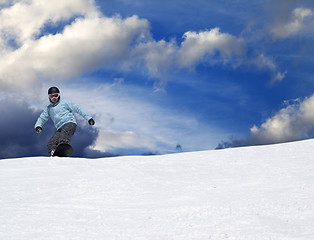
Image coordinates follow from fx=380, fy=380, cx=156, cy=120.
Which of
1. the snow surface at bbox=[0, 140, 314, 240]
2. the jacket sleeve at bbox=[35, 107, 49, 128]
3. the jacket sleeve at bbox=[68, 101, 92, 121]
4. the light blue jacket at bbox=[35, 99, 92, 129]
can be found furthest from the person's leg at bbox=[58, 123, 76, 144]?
the snow surface at bbox=[0, 140, 314, 240]

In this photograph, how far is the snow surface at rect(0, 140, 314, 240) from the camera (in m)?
3.82

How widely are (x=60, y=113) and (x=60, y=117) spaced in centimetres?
10

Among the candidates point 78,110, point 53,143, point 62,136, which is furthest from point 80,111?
point 53,143

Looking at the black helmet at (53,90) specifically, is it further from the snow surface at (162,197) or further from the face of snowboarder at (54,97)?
the snow surface at (162,197)

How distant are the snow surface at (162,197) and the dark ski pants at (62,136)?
5.26 ft

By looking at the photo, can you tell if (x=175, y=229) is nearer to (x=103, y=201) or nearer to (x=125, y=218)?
(x=125, y=218)

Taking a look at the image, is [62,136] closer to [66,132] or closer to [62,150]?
[66,132]

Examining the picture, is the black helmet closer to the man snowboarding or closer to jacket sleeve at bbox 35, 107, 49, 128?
the man snowboarding

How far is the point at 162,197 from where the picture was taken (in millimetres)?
5098

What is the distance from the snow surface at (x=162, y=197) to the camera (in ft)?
12.5

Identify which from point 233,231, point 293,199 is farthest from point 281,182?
point 233,231

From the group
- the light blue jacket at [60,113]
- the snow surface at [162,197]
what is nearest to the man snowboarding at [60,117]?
the light blue jacket at [60,113]

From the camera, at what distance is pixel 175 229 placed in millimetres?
3854

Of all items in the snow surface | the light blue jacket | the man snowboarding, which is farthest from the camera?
the light blue jacket
